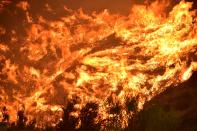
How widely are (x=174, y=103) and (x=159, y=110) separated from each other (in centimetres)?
695

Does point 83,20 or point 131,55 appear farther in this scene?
point 83,20

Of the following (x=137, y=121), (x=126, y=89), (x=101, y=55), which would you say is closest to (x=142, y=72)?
(x=126, y=89)

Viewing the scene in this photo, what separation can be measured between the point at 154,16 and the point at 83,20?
7.52 meters

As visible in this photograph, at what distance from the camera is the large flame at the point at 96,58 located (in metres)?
30.0

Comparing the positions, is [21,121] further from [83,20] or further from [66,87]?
[83,20]

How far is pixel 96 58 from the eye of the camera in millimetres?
35219

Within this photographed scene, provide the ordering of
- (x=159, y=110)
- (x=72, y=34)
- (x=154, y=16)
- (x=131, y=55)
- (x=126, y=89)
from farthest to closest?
1. (x=72, y=34)
2. (x=154, y=16)
3. (x=131, y=55)
4. (x=126, y=89)
5. (x=159, y=110)

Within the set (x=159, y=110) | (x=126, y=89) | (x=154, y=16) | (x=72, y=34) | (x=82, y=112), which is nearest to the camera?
(x=159, y=110)

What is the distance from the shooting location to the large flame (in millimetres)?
30000

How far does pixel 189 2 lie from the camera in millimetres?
34844

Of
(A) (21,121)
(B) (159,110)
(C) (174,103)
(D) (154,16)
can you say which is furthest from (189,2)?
(B) (159,110)

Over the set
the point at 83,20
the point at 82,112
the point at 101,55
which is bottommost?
the point at 82,112

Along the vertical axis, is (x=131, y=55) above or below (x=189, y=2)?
below

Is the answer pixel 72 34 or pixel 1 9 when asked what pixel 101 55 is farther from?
pixel 1 9
